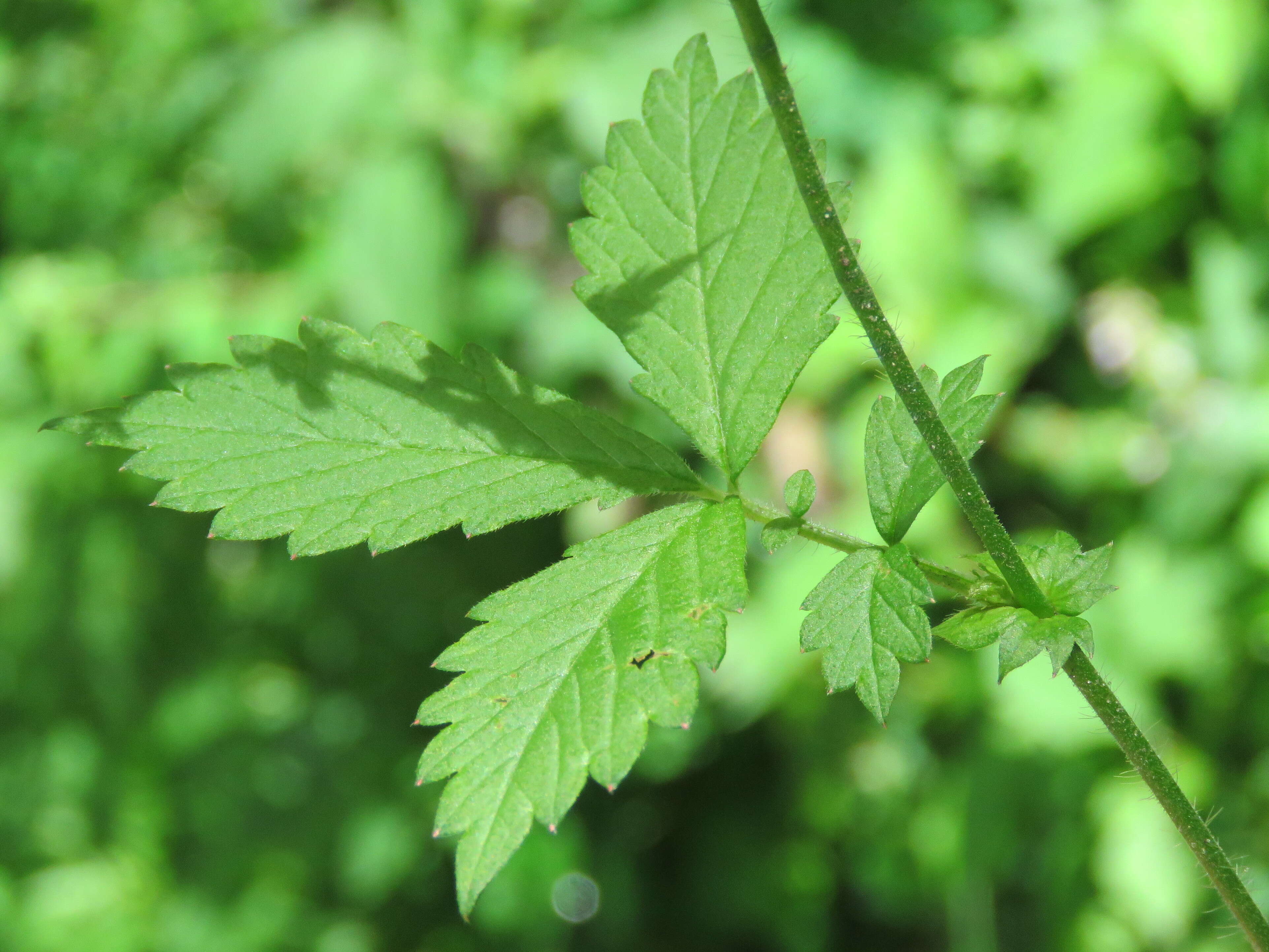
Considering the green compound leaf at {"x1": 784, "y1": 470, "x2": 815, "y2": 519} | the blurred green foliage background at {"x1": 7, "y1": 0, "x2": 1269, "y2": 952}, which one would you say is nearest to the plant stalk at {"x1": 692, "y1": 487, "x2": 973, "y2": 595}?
the green compound leaf at {"x1": 784, "y1": 470, "x2": 815, "y2": 519}

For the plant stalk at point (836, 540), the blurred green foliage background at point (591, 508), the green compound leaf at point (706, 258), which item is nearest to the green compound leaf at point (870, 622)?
the plant stalk at point (836, 540)

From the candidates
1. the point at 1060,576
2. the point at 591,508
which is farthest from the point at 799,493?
the point at 591,508

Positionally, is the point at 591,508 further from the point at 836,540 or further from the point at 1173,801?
the point at 1173,801

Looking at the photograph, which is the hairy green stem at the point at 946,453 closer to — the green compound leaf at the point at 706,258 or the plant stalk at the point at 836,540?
the plant stalk at the point at 836,540

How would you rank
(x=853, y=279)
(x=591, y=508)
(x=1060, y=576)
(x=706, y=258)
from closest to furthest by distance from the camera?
1. (x=853, y=279)
2. (x=1060, y=576)
3. (x=706, y=258)
4. (x=591, y=508)

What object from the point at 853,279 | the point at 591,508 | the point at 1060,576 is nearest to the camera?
the point at 853,279

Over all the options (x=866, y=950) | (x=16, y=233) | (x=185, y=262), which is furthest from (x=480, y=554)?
(x=16, y=233)

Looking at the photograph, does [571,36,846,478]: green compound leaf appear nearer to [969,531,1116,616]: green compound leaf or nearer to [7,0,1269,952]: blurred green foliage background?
[969,531,1116,616]: green compound leaf

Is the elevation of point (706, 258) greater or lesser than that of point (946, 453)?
greater
